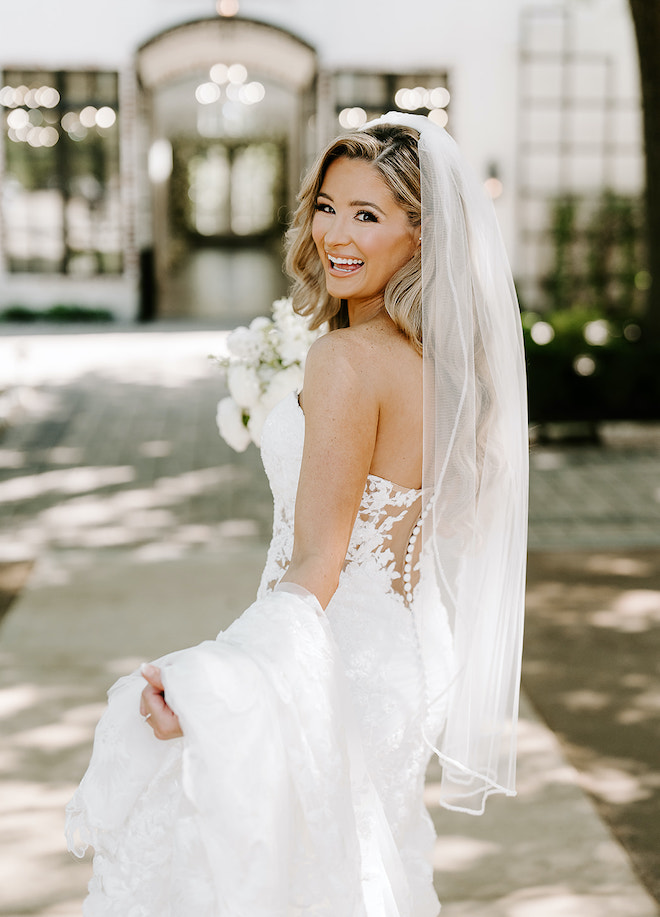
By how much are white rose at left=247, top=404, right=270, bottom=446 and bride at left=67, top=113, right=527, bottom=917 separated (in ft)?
1.31

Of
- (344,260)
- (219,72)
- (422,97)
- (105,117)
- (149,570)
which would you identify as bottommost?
(149,570)

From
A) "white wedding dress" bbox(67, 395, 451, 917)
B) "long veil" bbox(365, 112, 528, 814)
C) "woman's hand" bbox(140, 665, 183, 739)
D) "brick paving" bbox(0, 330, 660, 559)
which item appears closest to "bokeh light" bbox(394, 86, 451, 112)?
"brick paving" bbox(0, 330, 660, 559)

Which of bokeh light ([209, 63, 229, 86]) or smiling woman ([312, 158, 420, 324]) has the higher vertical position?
bokeh light ([209, 63, 229, 86])

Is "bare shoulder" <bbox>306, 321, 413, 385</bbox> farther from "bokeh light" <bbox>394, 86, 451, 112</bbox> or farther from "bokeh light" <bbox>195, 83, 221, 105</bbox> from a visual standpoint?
"bokeh light" <bbox>195, 83, 221, 105</bbox>

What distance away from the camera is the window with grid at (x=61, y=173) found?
14.1 m

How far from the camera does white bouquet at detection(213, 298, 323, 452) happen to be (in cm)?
287

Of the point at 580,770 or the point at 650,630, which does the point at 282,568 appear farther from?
the point at 650,630

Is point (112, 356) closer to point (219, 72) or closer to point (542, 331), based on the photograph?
point (542, 331)

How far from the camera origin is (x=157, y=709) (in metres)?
1.78

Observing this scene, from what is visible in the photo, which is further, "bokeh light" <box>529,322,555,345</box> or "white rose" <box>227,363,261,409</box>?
"bokeh light" <box>529,322,555,345</box>

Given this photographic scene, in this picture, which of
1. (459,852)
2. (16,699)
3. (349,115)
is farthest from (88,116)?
(459,852)

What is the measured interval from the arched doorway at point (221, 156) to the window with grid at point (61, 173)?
572 mm

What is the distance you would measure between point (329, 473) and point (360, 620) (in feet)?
1.50

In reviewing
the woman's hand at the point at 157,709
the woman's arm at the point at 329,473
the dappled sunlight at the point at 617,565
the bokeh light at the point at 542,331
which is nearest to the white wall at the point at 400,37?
the bokeh light at the point at 542,331
